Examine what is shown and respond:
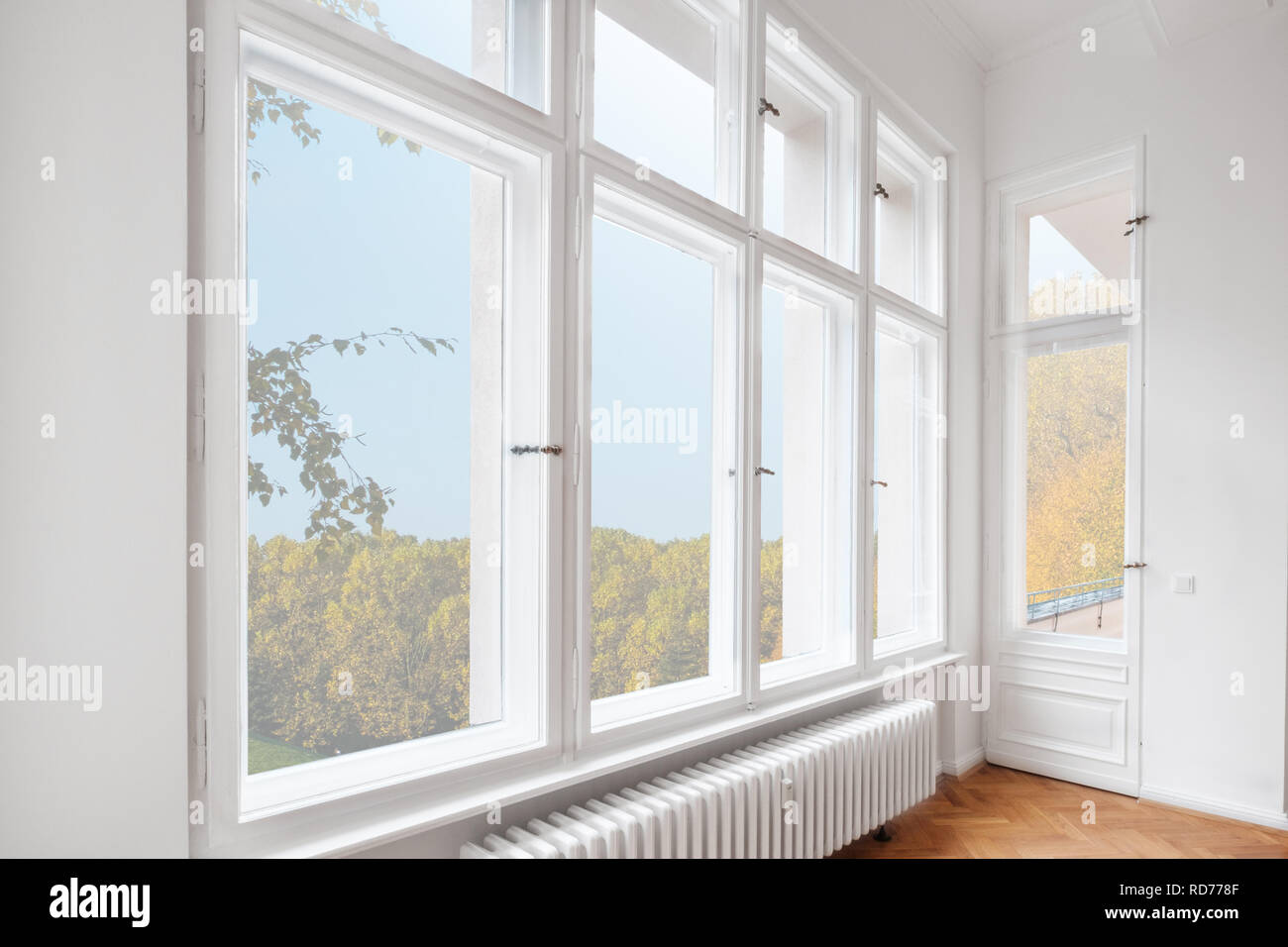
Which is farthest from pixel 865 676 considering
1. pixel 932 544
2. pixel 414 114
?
pixel 414 114

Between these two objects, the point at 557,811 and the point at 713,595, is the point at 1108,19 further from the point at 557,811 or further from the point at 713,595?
the point at 557,811

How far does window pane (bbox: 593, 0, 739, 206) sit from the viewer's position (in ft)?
7.16

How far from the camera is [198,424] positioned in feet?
4.28

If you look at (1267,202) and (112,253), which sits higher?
(1267,202)

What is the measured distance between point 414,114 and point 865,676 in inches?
104

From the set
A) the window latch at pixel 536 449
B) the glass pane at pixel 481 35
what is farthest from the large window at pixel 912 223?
the window latch at pixel 536 449

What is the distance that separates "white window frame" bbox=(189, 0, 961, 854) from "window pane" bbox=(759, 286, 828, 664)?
16cm

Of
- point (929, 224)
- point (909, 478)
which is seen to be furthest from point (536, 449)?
point (929, 224)

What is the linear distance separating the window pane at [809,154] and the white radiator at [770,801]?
75.6 inches

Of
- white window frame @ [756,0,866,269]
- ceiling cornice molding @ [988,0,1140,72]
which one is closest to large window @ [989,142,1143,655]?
ceiling cornice molding @ [988,0,1140,72]

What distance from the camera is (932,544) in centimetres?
367

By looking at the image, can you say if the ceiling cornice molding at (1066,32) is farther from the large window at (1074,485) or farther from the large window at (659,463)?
the large window at (659,463)
